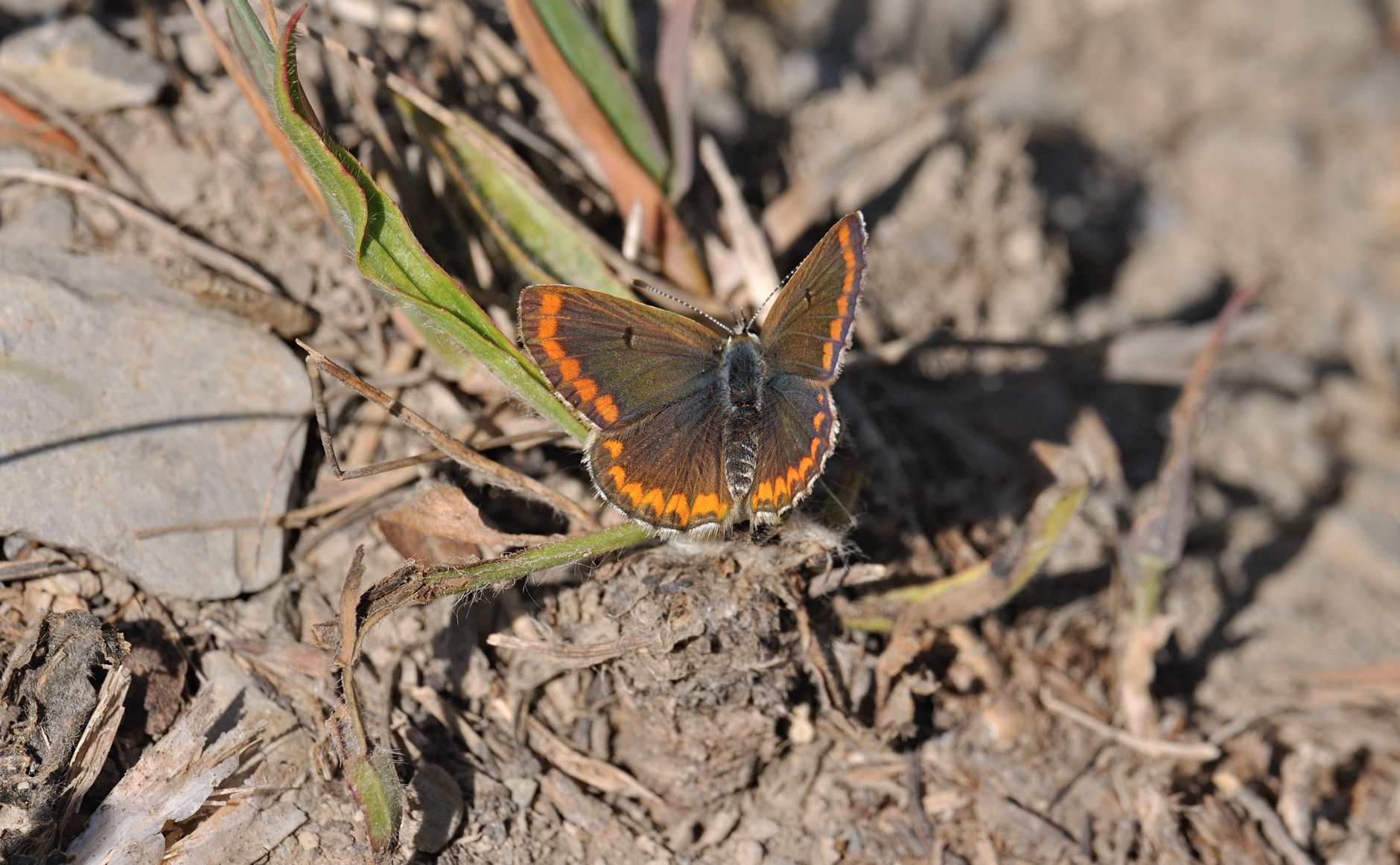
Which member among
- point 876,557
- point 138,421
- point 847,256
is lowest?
point 138,421

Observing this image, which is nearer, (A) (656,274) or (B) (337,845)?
(B) (337,845)

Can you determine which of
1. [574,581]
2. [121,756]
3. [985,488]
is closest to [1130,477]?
[985,488]

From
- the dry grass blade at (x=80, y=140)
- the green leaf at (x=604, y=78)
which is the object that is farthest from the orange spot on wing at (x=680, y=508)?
the dry grass blade at (x=80, y=140)

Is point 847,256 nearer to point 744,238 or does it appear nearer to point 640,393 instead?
point 640,393

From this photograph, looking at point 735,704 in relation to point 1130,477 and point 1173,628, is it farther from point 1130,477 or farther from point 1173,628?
point 1130,477

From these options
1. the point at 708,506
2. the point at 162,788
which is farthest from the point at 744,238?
the point at 162,788

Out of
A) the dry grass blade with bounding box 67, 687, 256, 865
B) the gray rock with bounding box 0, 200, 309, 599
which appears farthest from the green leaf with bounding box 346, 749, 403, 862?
the gray rock with bounding box 0, 200, 309, 599

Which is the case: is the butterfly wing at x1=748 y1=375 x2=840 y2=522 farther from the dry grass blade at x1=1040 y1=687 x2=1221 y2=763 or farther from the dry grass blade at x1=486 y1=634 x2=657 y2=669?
the dry grass blade at x1=1040 y1=687 x2=1221 y2=763
